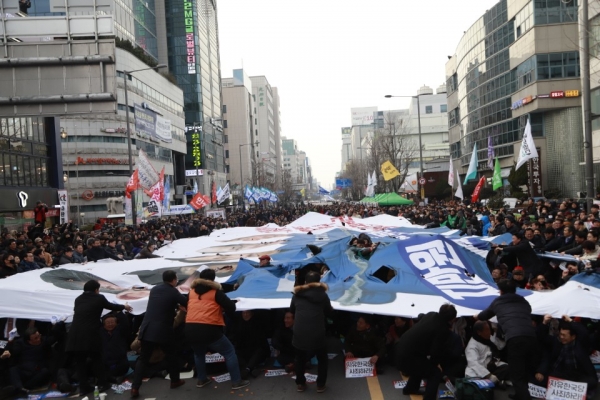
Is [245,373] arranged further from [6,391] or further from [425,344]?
[6,391]

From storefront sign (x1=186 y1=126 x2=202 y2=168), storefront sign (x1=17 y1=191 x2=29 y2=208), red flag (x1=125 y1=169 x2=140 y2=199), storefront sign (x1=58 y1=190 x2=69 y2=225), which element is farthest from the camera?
storefront sign (x1=186 y1=126 x2=202 y2=168)

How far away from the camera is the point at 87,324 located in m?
7.43

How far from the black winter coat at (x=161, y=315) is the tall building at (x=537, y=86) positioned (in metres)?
33.0

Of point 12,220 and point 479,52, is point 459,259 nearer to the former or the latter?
point 12,220

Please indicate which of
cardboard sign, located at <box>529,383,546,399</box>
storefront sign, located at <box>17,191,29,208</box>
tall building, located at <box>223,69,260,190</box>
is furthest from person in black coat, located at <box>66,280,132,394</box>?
tall building, located at <box>223,69,260,190</box>

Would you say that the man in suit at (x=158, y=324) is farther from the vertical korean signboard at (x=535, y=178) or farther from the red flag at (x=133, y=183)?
the vertical korean signboard at (x=535, y=178)

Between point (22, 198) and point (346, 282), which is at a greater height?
point (22, 198)

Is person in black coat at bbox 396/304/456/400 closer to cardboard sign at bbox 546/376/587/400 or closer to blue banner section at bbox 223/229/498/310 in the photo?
blue banner section at bbox 223/229/498/310

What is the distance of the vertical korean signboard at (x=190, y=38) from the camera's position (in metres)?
84.4

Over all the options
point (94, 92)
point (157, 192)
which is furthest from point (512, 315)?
point (157, 192)

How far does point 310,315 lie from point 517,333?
8.07 feet

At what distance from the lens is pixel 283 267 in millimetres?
10812

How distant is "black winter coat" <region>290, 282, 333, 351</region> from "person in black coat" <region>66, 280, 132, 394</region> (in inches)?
96.9

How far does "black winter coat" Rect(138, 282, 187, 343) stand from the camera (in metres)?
7.49
